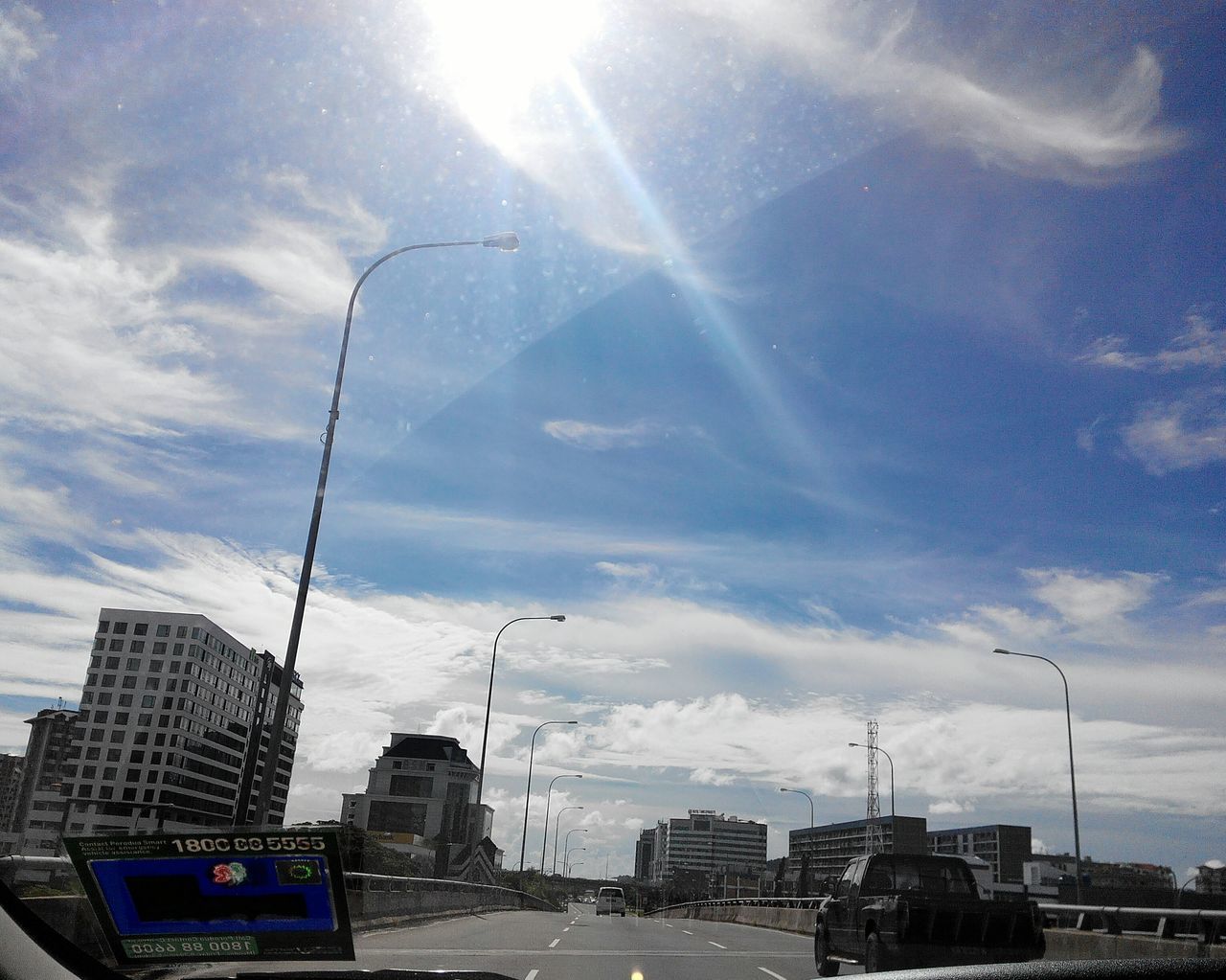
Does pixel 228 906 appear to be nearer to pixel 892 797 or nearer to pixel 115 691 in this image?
pixel 892 797

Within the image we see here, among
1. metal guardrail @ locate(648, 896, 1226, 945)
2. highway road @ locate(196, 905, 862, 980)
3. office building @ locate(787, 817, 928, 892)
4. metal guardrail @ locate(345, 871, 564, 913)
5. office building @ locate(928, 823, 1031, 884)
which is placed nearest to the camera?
metal guardrail @ locate(648, 896, 1226, 945)

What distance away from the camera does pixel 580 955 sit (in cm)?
1498

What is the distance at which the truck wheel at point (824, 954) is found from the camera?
14.0 m

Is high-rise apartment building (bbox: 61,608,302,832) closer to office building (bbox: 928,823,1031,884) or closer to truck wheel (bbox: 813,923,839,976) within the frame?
office building (bbox: 928,823,1031,884)

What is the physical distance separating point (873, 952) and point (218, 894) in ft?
31.1

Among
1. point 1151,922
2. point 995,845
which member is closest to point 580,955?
point 1151,922

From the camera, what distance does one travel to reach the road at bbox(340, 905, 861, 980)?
12109 mm

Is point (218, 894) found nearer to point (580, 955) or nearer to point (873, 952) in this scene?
point (873, 952)

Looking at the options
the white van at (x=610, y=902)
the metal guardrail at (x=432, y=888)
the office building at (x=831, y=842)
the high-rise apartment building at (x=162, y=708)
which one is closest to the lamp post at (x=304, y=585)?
the metal guardrail at (x=432, y=888)

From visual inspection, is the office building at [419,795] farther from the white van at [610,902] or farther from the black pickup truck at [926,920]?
the black pickup truck at [926,920]

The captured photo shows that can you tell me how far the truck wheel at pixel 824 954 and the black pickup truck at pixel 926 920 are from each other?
504mm

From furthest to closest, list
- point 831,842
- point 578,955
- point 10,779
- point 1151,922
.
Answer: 1. point 831,842
2. point 10,779
3. point 578,955
4. point 1151,922

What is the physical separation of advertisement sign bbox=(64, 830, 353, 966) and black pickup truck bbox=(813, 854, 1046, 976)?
266 inches

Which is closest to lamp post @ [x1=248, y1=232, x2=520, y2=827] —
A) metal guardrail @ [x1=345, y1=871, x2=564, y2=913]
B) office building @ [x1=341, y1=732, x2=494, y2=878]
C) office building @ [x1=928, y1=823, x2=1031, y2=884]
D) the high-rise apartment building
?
metal guardrail @ [x1=345, y1=871, x2=564, y2=913]
